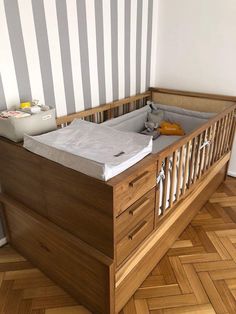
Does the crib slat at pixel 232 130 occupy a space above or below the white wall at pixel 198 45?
below

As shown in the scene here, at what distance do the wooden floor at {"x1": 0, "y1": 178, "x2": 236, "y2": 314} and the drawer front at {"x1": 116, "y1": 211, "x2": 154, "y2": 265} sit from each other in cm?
37

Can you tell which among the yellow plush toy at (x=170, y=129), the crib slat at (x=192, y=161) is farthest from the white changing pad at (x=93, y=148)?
the yellow plush toy at (x=170, y=129)

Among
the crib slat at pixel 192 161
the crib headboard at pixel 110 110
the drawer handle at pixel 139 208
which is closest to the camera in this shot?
the drawer handle at pixel 139 208

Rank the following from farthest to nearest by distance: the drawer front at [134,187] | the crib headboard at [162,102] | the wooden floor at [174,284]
Result: 1. the crib headboard at [162,102]
2. the wooden floor at [174,284]
3. the drawer front at [134,187]

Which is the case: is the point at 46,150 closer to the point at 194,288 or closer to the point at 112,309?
the point at 112,309

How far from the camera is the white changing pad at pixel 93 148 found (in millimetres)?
1051

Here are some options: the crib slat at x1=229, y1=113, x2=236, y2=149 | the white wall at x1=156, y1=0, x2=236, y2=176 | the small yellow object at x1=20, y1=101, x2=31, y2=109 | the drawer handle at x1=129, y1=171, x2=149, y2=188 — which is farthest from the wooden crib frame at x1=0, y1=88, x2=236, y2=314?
the white wall at x1=156, y1=0, x2=236, y2=176

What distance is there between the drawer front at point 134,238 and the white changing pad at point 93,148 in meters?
0.33

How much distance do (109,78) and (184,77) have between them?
83 centimetres

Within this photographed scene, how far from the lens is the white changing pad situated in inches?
41.4

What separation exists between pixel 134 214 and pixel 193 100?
1.66 metres

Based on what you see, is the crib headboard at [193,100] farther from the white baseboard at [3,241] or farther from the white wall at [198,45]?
the white baseboard at [3,241]

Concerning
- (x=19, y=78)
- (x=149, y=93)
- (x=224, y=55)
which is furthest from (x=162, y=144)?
(x=19, y=78)

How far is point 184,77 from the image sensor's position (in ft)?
8.34
